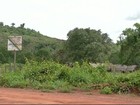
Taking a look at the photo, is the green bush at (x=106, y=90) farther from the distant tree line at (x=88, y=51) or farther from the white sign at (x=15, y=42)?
the distant tree line at (x=88, y=51)

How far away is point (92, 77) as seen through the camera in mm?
17172

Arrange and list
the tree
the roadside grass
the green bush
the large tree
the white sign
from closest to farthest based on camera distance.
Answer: the green bush
the roadside grass
the white sign
the tree
the large tree

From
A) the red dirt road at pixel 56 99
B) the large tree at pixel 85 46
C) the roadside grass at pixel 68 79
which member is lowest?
the red dirt road at pixel 56 99

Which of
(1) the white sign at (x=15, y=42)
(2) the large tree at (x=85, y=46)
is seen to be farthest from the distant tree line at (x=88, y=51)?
(1) the white sign at (x=15, y=42)

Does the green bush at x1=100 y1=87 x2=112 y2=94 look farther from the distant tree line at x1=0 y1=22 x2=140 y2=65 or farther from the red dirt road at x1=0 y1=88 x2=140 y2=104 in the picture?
the distant tree line at x1=0 y1=22 x2=140 y2=65

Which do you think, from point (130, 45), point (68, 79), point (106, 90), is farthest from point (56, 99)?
point (130, 45)

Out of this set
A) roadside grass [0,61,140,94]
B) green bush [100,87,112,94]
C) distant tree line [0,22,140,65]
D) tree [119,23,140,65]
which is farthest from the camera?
distant tree line [0,22,140,65]

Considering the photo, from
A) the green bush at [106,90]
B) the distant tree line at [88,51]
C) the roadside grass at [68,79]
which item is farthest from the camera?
the distant tree line at [88,51]

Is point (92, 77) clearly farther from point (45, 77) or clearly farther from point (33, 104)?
point (33, 104)

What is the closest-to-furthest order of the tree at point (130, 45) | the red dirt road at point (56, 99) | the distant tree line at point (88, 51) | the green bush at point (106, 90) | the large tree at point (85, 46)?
the red dirt road at point (56, 99) < the green bush at point (106, 90) < the tree at point (130, 45) < the distant tree line at point (88, 51) < the large tree at point (85, 46)

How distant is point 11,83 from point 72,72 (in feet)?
8.08

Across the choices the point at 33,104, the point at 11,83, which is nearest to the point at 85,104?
the point at 33,104

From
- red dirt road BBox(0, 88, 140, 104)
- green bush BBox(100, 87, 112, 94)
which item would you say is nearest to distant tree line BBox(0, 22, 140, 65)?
green bush BBox(100, 87, 112, 94)

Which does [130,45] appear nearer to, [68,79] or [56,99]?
[68,79]
